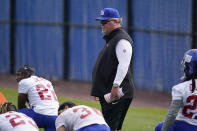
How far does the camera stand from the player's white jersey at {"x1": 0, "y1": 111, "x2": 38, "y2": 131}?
700cm

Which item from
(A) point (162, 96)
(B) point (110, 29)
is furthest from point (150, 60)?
(B) point (110, 29)

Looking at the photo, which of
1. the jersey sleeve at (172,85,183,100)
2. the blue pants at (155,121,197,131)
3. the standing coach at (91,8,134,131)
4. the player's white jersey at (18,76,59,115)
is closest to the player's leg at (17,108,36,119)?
the player's white jersey at (18,76,59,115)

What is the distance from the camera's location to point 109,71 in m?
7.94

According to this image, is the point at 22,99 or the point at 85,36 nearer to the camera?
the point at 22,99

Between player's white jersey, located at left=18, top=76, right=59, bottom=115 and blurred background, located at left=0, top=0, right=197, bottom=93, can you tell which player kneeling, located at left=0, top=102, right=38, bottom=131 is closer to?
player's white jersey, located at left=18, top=76, right=59, bottom=115

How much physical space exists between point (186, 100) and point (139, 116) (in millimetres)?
7249


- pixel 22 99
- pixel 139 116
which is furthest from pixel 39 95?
pixel 139 116

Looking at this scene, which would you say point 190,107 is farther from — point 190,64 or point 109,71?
point 109,71

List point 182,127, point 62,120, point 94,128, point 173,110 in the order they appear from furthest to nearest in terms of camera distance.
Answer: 1. point 62,120
2. point 94,128
3. point 182,127
4. point 173,110

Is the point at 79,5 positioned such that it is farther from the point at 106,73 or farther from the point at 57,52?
the point at 106,73

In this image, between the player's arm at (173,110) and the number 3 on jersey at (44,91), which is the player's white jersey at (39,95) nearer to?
the number 3 on jersey at (44,91)

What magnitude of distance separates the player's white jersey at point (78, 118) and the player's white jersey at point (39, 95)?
187 cm

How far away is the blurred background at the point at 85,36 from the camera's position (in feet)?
54.5

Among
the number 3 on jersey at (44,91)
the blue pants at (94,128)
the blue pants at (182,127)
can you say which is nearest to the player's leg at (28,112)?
the number 3 on jersey at (44,91)
